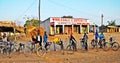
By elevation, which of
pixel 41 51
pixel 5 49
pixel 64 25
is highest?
pixel 64 25

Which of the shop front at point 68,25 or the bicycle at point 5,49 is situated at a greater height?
the shop front at point 68,25

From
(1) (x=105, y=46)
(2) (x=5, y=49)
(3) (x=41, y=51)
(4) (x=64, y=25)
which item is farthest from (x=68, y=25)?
(2) (x=5, y=49)

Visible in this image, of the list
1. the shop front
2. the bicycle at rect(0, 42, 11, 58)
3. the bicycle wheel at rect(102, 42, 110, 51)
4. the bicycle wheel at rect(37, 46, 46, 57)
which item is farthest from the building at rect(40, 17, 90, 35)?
the bicycle at rect(0, 42, 11, 58)

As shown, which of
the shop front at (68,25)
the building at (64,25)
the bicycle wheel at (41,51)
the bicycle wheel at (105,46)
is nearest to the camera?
the bicycle wheel at (41,51)

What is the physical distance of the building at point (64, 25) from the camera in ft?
183

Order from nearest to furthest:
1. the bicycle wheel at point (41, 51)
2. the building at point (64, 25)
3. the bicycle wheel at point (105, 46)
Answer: the bicycle wheel at point (41, 51), the bicycle wheel at point (105, 46), the building at point (64, 25)

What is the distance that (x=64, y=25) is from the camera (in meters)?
57.8

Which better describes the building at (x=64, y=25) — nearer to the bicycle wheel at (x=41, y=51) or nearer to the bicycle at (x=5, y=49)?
the bicycle wheel at (x=41, y=51)

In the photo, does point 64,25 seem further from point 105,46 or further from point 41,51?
point 41,51

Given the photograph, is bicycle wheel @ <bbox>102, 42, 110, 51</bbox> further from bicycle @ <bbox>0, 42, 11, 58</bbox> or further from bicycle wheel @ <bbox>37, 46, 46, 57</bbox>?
bicycle @ <bbox>0, 42, 11, 58</bbox>

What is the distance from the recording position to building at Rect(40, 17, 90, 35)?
5581cm

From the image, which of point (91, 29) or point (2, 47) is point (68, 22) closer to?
point (91, 29)

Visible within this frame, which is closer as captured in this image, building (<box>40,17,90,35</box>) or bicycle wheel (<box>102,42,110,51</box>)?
bicycle wheel (<box>102,42,110,51</box>)

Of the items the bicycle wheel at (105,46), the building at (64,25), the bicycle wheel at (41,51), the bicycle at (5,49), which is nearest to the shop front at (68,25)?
the building at (64,25)
